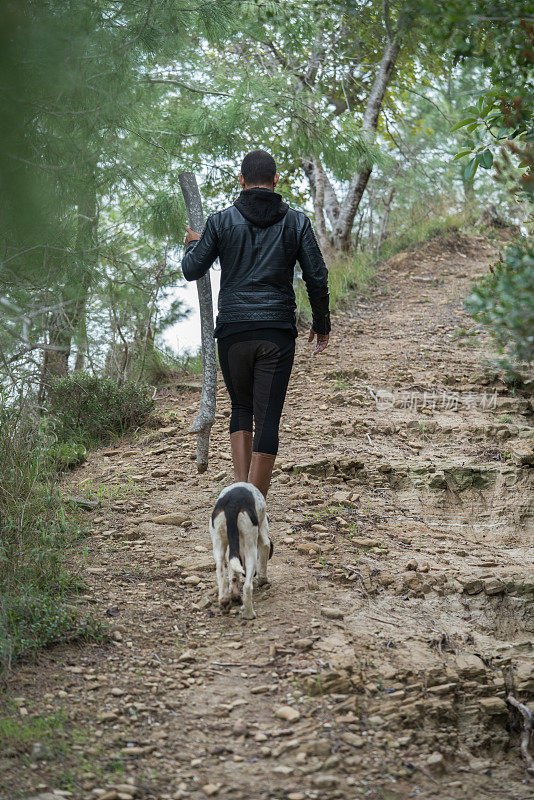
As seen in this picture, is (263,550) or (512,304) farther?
(263,550)

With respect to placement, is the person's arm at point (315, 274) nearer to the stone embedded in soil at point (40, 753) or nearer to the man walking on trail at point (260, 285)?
the man walking on trail at point (260, 285)

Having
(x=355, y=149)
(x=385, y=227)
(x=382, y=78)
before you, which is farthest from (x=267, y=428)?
(x=385, y=227)

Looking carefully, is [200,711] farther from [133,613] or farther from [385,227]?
[385,227]

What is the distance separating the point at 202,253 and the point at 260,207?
1.36ft

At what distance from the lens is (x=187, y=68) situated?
250 inches

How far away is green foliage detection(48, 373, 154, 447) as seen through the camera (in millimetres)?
6766

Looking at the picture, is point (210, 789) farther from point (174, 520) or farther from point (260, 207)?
point (260, 207)

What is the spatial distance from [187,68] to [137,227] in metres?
1.65

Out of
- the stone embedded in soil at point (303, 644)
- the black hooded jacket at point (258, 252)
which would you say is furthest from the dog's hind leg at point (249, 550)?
the black hooded jacket at point (258, 252)

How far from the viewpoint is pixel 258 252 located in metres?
3.86

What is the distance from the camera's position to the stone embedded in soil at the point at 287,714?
106 inches

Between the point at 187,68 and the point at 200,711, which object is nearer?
the point at 200,711

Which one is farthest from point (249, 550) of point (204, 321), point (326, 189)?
point (326, 189)

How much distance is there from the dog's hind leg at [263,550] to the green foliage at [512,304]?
149 centimetres
